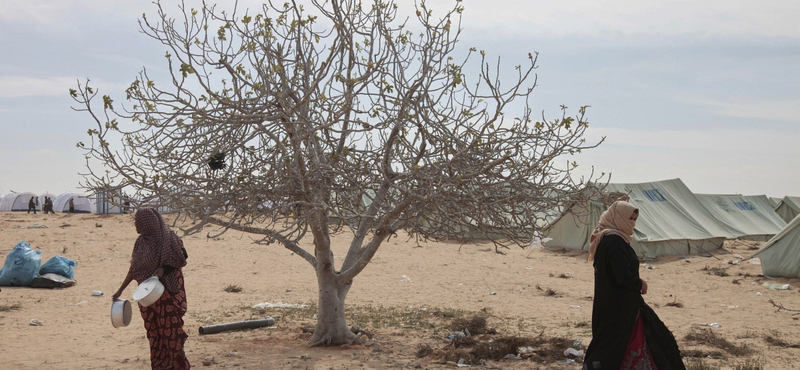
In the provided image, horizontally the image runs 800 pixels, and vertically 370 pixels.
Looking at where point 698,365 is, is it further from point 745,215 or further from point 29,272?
point 745,215

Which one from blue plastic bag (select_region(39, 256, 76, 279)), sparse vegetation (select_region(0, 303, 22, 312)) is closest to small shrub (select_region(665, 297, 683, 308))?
sparse vegetation (select_region(0, 303, 22, 312))

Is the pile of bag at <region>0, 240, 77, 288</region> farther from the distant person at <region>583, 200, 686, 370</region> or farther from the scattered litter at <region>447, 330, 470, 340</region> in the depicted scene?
the distant person at <region>583, 200, 686, 370</region>

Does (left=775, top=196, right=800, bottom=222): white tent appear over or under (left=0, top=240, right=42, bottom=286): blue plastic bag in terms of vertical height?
over

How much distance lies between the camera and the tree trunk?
7.02 m

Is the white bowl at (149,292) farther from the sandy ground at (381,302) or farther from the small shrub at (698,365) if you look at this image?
the small shrub at (698,365)

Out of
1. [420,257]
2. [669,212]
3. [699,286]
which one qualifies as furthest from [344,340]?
[669,212]

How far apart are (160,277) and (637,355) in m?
3.69

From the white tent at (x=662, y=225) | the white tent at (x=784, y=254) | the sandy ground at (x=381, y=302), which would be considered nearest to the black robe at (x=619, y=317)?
the sandy ground at (x=381, y=302)

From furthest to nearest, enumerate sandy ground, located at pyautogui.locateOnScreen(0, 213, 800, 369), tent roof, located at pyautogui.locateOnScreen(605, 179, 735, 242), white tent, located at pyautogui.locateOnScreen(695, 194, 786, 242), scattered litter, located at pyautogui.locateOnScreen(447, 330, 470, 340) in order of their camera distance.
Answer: white tent, located at pyautogui.locateOnScreen(695, 194, 786, 242) < tent roof, located at pyautogui.locateOnScreen(605, 179, 735, 242) < scattered litter, located at pyautogui.locateOnScreen(447, 330, 470, 340) < sandy ground, located at pyautogui.locateOnScreen(0, 213, 800, 369)

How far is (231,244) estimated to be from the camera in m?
17.9

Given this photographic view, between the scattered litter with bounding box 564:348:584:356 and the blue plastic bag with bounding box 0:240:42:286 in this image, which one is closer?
the scattered litter with bounding box 564:348:584:356

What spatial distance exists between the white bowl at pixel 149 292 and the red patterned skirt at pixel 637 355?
345 centimetres

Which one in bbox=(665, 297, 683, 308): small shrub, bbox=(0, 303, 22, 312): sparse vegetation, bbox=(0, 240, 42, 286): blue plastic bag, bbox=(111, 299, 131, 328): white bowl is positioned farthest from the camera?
bbox=(0, 240, 42, 286): blue plastic bag

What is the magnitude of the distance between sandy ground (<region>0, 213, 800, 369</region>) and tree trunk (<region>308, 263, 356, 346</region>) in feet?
0.43
